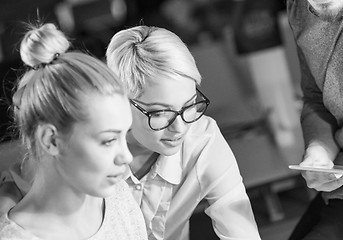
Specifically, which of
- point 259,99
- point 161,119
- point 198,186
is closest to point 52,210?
point 161,119

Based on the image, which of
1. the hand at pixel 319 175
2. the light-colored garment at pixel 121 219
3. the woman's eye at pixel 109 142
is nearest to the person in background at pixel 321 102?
the hand at pixel 319 175

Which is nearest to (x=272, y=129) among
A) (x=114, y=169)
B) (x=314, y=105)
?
(x=314, y=105)

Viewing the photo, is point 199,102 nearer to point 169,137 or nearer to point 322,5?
point 169,137

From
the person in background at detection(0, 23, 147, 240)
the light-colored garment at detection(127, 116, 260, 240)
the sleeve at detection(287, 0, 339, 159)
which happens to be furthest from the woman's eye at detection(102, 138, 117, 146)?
the sleeve at detection(287, 0, 339, 159)

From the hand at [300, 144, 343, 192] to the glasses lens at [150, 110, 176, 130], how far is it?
343 millimetres

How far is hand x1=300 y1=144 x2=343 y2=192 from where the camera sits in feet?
5.40

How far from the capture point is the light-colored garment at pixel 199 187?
5.41ft

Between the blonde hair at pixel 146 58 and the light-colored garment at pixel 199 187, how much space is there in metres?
0.19

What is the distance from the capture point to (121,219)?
148 centimetres

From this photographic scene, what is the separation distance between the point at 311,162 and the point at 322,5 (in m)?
0.37

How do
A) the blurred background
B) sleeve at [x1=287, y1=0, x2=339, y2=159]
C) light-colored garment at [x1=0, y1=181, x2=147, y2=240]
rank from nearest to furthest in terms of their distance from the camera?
light-colored garment at [x1=0, y1=181, x2=147, y2=240] < sleeve at [x1=287, y1=0, x2=339, y2=159] < the blurred background

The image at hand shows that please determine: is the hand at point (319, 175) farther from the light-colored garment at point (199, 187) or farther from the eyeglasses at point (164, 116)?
the eyeglasses at point (164, 116)

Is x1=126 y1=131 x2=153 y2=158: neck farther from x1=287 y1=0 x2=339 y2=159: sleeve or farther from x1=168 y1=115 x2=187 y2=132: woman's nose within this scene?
x1=287 y1=0 x2=339 y2=159: sleeve

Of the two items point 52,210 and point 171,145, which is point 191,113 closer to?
point 171,145
